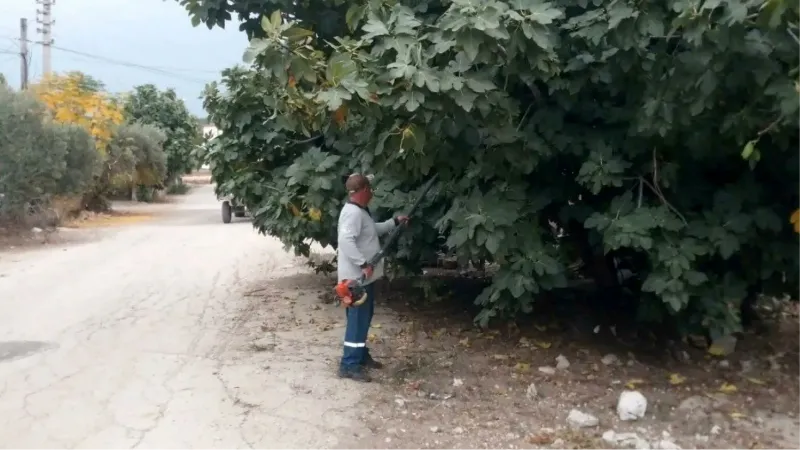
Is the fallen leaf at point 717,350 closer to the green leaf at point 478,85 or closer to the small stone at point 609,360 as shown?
the small stone at point 609,360

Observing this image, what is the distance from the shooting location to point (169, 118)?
44.7m

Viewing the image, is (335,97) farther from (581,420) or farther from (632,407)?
(632,407)

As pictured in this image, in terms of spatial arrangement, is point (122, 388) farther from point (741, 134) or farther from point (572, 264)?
point (741, 134)

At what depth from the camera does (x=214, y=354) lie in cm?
784

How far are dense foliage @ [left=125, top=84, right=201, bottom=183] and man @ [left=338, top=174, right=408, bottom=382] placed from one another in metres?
37.3

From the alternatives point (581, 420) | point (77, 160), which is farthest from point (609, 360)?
point (77, 160)

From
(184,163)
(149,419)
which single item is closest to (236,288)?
(149,419)

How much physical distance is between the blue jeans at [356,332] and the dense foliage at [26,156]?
42.9ft

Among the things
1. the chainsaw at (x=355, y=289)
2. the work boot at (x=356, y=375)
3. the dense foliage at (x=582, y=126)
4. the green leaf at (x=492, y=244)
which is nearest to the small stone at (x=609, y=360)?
the dense foliage at (x=582, y=126)

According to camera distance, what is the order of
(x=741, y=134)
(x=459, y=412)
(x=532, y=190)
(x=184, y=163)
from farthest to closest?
1. (x=184, y=163)
2. (x=532, y=190)
3. (x=459, y=412)
4. (x=741, y=134)

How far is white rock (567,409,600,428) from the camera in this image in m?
6.00

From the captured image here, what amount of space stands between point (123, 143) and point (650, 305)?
92.1ft

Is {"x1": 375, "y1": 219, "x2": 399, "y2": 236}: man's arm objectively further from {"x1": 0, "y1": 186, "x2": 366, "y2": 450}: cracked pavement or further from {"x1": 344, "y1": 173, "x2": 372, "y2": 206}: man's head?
{"x1": 0, "y1": 186, "x2": 366, "y2": 450}: cracked pavement

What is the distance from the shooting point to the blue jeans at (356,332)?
22.5 ft
